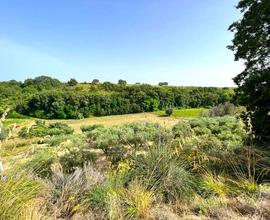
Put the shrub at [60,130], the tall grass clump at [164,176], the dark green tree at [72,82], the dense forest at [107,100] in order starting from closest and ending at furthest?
the tall grass clump at [164,176] < the shrub at [60,130] < the dense forest at [107,100] < the dark green tree at [72,82]

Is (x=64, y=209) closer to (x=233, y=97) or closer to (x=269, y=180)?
(x=269, y=180)

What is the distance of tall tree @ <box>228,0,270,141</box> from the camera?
20.0 feet

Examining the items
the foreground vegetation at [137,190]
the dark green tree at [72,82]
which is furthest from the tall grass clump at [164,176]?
the dark green tree at [72,82]

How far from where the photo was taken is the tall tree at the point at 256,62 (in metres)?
6.11

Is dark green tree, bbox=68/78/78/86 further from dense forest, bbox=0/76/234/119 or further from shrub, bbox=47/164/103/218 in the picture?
shrub, bbox=47/164/103/218

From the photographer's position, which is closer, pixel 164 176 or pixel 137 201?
pixel 137 201

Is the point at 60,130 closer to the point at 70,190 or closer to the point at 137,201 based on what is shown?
the point at 70,190

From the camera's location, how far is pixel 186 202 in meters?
3.84

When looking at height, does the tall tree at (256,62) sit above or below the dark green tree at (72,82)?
above

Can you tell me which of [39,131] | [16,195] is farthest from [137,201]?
[39,131]

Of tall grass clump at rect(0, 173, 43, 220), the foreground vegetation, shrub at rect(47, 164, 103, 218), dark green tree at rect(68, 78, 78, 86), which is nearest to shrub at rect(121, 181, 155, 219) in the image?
the foreground vegetation

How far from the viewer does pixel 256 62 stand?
6477mm

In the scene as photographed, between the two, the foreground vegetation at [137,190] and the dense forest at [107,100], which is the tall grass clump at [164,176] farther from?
the dense forest at [107,100]

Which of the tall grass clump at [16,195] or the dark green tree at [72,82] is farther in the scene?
the dark green tree at [72,82]
